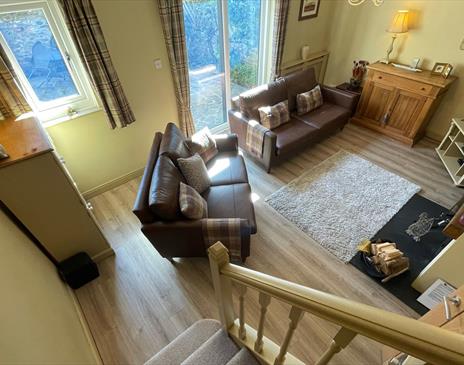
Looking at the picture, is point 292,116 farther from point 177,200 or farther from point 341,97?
point 177,200

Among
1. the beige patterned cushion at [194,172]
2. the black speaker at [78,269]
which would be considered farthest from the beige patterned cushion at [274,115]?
the black speaker at [78,269]

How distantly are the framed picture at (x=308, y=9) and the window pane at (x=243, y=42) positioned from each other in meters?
0.72

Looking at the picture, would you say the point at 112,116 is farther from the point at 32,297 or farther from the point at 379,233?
the point at 379,233

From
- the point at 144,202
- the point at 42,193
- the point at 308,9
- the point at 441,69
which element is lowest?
the point at 144,202

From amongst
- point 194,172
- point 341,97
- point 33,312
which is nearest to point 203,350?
point 33,312

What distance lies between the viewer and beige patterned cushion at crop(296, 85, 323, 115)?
3666 mm

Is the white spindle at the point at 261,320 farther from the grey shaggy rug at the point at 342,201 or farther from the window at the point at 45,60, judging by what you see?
the window at the point at 45,60

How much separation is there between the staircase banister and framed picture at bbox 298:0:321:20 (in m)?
4.39

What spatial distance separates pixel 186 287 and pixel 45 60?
251 centimetres

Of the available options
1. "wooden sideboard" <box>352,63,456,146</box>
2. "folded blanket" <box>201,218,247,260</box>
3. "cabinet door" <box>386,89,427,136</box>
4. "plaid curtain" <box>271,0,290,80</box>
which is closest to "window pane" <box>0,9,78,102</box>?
"folded blanket" <box>201,218,247,260</box>

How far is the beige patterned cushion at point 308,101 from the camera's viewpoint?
12.0ft

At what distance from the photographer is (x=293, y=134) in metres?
3.29

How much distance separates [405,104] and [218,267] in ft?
12.6

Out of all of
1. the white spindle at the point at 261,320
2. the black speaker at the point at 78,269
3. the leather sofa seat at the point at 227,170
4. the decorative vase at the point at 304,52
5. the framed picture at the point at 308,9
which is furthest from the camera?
the decorative vase at the point at 304,52
